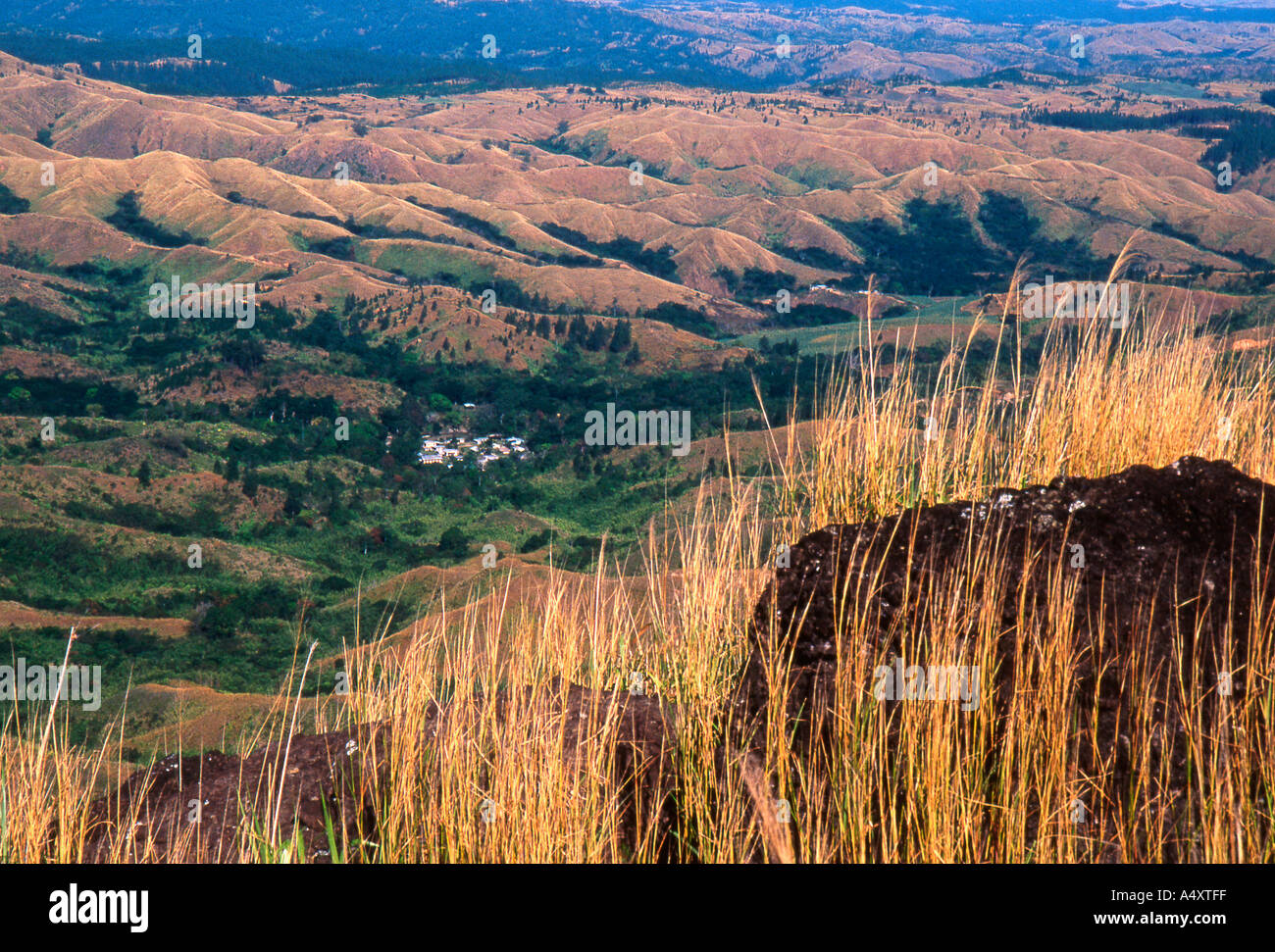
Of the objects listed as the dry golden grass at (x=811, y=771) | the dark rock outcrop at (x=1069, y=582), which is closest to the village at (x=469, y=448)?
the dry golden grass at (x=811, y=771)

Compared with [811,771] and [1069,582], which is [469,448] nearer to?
[1069,582]

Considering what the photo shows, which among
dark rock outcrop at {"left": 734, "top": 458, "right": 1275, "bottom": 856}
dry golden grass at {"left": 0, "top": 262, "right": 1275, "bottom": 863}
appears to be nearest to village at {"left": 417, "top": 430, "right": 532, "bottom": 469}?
dry golden grass at {"left": 0, "top": 262, "right": 1275, "bottom": 863}

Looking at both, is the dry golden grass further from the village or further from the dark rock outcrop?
the village

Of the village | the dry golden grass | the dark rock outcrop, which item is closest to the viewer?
the dry golden grass

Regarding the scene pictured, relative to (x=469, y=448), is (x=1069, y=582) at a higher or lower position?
higher

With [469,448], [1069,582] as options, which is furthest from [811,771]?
[469,448]

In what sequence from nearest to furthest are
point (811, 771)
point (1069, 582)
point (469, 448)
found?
point (811, 771)
point (1069, 582)
point (469, 448)

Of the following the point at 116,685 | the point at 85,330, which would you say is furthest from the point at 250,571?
the point at 85,330

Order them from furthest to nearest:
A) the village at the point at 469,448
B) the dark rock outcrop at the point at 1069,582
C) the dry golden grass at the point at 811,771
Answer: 1. the village at the point at 469,448
2. the dark rock outcrop at the point at 1069,582
3. the dry golden grass at the point at 811,771

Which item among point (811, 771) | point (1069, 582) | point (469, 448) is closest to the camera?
point (811, 771)

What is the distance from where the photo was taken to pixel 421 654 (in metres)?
4.38

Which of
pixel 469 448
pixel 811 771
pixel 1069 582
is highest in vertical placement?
pixel 1069 582

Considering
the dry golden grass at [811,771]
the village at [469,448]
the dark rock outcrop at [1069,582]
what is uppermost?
the dark rock outcrop at [1069,582]

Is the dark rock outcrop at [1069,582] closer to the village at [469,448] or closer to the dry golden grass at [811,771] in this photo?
the dry golden grass at [811,771]
